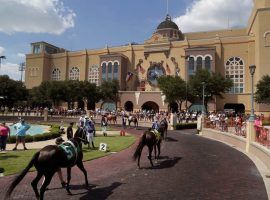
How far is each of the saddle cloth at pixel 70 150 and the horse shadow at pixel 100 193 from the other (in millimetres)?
1152

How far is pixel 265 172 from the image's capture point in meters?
13.8

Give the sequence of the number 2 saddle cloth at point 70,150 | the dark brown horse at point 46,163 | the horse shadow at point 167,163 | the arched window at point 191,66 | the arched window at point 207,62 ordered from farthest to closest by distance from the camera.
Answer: the arched window at point 191,66, the arched window at point 207,62, the horse shadow at point 167,163, the number 2 saddle cloth at point 70,150, the dark brown horse at point 46,163

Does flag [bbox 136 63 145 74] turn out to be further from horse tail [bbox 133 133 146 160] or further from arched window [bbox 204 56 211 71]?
horse tail [bbox 133 133 146 160]

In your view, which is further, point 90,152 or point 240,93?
point 240,93

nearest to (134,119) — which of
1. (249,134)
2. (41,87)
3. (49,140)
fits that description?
(49,140)

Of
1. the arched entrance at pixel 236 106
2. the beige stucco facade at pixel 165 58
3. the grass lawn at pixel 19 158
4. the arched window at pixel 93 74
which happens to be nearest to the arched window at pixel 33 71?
the beige stucco facade at pixel 165 58

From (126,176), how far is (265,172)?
5876 mm

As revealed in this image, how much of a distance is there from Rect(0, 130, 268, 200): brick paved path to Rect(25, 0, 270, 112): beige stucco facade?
2172 inches

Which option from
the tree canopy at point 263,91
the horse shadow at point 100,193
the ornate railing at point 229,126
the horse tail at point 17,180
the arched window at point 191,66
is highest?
the arched window at point 191,66

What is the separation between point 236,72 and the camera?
73312 millimetres

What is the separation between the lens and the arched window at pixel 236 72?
72.5 metres

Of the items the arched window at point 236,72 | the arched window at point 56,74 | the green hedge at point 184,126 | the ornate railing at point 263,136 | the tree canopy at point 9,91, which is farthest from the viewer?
the arched window at point 56,74

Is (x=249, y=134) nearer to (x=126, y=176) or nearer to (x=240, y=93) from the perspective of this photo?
(x=126, y=176)

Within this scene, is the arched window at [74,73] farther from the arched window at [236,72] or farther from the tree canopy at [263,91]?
the tree canopy at [263,91]
